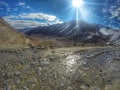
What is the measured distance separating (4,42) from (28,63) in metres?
10.9

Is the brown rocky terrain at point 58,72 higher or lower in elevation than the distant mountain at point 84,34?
lower

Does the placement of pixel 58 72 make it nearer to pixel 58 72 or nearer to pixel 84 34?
pixel 58 72

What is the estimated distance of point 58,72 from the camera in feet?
58.0

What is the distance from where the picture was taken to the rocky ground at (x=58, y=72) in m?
15.6

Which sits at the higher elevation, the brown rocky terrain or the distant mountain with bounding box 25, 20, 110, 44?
the distant mountain with bounding box 25, 20, 110, 44

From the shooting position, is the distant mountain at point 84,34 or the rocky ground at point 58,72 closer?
the rocky ground at point 58,72

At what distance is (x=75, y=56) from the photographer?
2312 centimetres

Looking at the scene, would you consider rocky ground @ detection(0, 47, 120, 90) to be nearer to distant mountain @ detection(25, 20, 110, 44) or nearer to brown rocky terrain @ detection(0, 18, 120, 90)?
brown rocky terrain @ detection(0, 18, 120, 90)

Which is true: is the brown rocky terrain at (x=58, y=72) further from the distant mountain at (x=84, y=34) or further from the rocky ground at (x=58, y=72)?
the distant mountain at (x=84, y=34)

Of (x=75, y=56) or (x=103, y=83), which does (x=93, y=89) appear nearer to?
(x=103, y=83)

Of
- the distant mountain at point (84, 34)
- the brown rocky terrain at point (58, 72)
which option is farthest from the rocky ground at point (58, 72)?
the distant mountain at point (84, 34)

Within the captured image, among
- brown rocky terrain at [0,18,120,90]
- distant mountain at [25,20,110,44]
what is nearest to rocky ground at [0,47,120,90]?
brown rocky terrain at [0,18,120,90]

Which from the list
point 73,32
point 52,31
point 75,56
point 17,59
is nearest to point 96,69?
point 75,56

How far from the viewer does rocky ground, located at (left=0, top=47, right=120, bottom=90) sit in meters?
15.6
